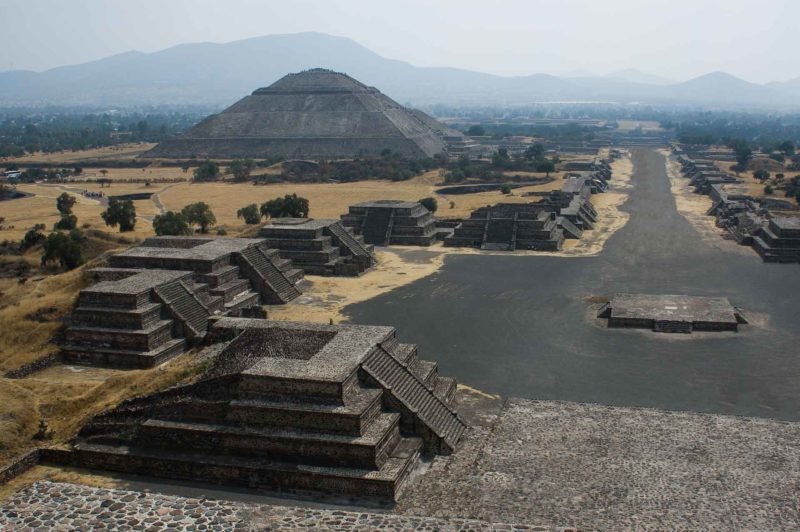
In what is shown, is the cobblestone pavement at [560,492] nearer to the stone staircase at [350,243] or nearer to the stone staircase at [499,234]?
the stone staircase at [350,243]

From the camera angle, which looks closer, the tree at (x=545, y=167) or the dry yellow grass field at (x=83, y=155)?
the tree at (x=545, y=167)

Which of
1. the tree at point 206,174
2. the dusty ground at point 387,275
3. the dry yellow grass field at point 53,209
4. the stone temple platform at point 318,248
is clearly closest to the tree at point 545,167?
the dusty ground at point 387,275

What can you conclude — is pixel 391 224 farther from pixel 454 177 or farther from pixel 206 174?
pixel 206 174

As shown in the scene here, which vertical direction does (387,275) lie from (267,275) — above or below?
below

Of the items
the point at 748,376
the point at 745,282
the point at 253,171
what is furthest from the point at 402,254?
the point at 253,171

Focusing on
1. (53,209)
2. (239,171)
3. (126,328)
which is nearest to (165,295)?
(126,328)

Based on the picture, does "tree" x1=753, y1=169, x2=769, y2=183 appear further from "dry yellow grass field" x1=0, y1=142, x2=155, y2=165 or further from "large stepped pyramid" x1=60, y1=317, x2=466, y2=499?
"dry yellow grass field" x1=0, y1=142, x2=155, y2=165
